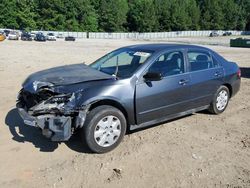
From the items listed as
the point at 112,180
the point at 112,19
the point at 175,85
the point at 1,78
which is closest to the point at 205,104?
the point at 175,85

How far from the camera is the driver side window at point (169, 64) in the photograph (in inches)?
223

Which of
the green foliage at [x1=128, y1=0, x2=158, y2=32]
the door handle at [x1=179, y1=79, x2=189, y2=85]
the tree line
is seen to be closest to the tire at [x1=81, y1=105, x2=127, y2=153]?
the door handle at [x1=179, y1=79, x2=189, y2=85]

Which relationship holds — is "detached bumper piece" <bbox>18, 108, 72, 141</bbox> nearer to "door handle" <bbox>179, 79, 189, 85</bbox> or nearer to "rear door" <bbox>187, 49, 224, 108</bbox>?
"door handle" <bbox>179, 79, 189, 85</bbox>

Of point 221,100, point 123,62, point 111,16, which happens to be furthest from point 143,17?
point 123,62

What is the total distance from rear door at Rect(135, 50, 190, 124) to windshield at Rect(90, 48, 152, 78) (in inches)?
10.4

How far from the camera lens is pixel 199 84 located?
628 centimetres

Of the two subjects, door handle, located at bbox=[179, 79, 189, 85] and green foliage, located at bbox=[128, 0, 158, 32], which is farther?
green foliage, located at bbox=[128, 0, 158, 32]

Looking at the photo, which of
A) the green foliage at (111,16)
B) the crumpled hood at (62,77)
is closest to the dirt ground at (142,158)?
the crumpled hood at (62,77)

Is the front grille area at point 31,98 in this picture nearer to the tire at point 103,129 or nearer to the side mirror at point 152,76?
the tire at point 103,129

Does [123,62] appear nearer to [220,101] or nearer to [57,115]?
[57,115]

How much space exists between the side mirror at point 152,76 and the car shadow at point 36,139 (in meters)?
1.51

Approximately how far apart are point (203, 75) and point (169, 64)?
35.2 inches

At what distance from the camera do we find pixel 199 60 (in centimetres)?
648

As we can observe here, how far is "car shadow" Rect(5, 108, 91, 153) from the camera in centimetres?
521
